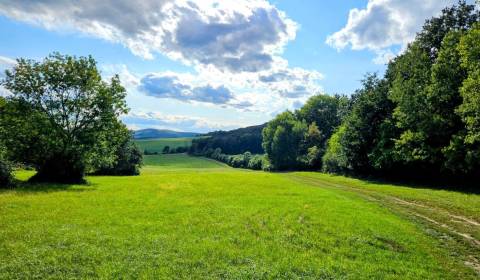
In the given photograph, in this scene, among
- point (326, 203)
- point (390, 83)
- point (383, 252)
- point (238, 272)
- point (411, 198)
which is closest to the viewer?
point (238, 272)

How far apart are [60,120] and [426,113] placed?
156 feet

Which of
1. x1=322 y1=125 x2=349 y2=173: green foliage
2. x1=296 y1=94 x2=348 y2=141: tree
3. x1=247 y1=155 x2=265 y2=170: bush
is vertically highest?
x1=296 y1=94 x2=348 y2=141: tree

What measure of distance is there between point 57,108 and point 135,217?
27.4 m

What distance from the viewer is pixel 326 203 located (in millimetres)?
29125

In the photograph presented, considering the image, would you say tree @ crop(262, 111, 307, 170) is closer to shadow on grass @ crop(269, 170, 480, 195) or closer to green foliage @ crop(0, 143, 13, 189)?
shadow on grass @ crop(269, 170, 480, 195)

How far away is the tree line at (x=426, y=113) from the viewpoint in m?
37.2

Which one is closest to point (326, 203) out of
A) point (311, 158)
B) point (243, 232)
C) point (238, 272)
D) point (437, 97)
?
point (243, 232)

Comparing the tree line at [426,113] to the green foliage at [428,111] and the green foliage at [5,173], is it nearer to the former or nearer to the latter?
the green foliage at [428,111]

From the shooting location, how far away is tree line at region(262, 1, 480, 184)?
3720cm

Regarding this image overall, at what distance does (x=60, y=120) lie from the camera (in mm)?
41688

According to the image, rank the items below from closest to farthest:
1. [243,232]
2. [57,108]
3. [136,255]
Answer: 1. [136,255]
2. [243,232]
3. [57,108]

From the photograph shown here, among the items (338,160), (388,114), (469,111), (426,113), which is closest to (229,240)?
(469,111)

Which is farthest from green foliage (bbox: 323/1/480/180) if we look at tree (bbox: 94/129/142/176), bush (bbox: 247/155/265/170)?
bush (bbox: 247/155/265/170)

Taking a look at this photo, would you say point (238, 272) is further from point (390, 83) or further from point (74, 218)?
point (390, 83)
